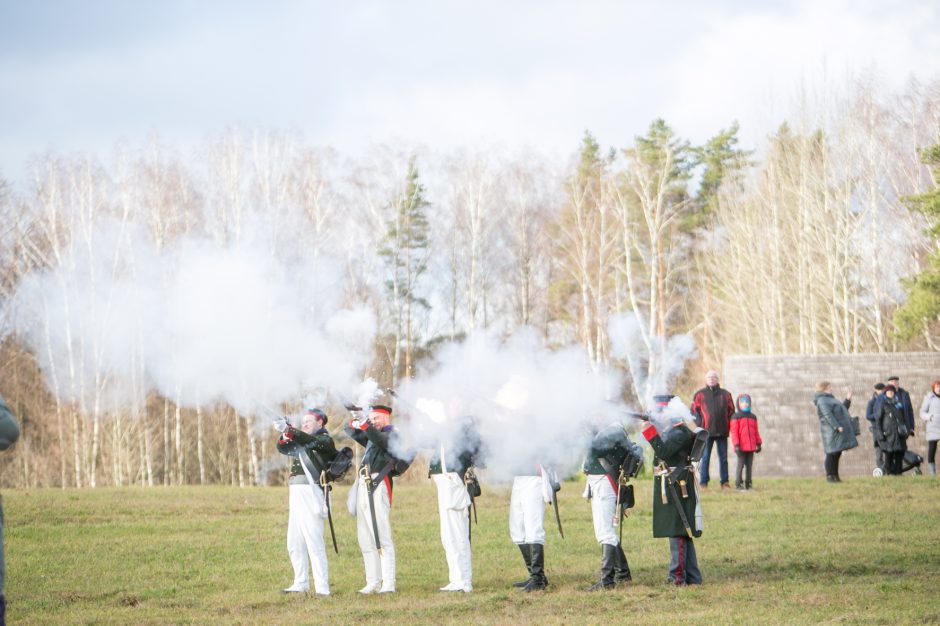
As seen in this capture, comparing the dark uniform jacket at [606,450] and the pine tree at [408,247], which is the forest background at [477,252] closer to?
the pine tree at [408,247]

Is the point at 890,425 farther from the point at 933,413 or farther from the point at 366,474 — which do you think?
the point at 366,474

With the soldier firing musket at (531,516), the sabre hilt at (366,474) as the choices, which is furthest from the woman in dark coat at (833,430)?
the sabre hilt at (366,474)

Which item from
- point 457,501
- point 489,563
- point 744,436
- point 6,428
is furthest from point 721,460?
point 6,428

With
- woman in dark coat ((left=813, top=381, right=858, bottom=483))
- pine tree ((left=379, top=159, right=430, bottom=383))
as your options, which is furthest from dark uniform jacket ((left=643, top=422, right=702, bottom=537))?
pine tree ((left=379, top=159, right=430, bottom=383))

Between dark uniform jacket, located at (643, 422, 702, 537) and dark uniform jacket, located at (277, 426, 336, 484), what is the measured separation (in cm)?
373

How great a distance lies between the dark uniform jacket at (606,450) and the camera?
43.9 feet

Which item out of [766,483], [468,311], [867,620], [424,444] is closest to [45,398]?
[468,311]

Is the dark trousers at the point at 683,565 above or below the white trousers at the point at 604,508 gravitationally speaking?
below

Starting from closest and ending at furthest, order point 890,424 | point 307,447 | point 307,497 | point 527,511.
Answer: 1. point 527,511
2. point 307,447
3. point 307,497
4. point 890,424

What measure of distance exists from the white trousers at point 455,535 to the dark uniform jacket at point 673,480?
218cm

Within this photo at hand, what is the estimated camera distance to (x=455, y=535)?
43.2ft

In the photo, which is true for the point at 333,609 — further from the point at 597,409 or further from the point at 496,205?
the point at 496,205

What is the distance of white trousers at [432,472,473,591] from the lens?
13.2 m

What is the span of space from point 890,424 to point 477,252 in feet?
83.1
